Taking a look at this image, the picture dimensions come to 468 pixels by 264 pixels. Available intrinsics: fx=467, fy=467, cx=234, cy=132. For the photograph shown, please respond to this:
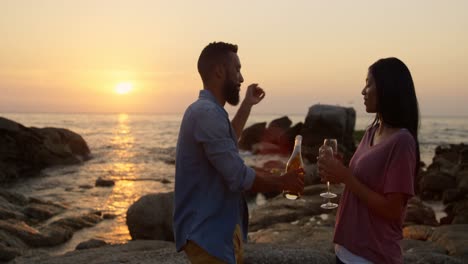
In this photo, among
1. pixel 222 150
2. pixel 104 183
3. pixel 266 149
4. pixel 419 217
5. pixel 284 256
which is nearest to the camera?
pixel 222 150

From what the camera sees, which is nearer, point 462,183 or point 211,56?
point 211,56

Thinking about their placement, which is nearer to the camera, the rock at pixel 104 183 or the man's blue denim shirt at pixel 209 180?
the man's blue denim shirt at pixel 209 180

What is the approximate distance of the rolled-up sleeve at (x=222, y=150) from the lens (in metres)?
2.62

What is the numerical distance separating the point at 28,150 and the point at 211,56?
90.1ft

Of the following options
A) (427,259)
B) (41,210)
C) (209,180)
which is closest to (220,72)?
(209,180)

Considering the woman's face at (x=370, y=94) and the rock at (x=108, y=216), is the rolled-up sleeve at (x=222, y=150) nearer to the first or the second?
the woman's face at (x=370, y=94)

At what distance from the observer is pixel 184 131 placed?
279 cm

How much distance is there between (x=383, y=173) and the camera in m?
2.67

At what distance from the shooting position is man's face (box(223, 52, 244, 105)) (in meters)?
2.96

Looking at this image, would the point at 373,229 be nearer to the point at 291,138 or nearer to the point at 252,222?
the point at 252,222

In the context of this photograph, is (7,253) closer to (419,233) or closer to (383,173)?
(419,233)

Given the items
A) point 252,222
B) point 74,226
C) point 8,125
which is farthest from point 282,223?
point 8,125

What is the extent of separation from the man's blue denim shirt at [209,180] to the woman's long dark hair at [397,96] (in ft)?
2.84

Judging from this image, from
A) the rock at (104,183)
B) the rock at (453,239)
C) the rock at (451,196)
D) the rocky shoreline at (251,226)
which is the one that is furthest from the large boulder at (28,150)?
the rock at (453,239)
